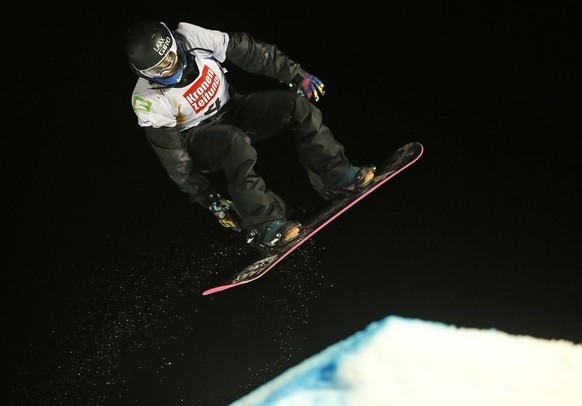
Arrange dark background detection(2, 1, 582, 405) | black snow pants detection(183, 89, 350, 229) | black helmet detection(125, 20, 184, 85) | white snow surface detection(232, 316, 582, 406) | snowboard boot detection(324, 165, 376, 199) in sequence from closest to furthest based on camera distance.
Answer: black helmet detection(125, 20, 184, 85)
black snow pants detection(183, 89, 350, 229)
snowboard boot detection(324, 165, 376, 199)
dark background detection(2, 1, 582, 405)
white snow surface detection(232, 316, 582, 406)

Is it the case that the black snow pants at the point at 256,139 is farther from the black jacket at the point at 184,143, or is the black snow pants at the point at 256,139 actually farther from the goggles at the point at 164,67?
the goggles at the point at 164,67

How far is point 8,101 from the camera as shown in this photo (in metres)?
3.62

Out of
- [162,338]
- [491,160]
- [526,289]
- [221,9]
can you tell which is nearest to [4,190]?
[162,338]

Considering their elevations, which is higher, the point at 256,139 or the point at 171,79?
the point at 171,79

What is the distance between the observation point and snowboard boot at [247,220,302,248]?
3213 mm

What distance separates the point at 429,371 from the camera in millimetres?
4227

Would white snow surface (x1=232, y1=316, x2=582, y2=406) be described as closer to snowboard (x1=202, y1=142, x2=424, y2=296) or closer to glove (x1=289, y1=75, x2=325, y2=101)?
snowboard (x1=202, y1=142, x2=424, y2=296)

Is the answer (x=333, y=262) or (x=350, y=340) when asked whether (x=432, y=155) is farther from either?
(x=350, y=340)

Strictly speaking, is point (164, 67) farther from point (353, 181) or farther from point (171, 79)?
point (353, 181)

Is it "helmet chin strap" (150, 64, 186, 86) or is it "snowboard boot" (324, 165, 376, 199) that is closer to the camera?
"helmet chin strap" (150, 64, 186, 86)

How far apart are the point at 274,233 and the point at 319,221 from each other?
10.0 inches

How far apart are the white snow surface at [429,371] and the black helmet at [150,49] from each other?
2.37 meters

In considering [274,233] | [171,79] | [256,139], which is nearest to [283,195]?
[256,139]

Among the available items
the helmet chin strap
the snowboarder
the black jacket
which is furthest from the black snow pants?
the helmet chin strap
